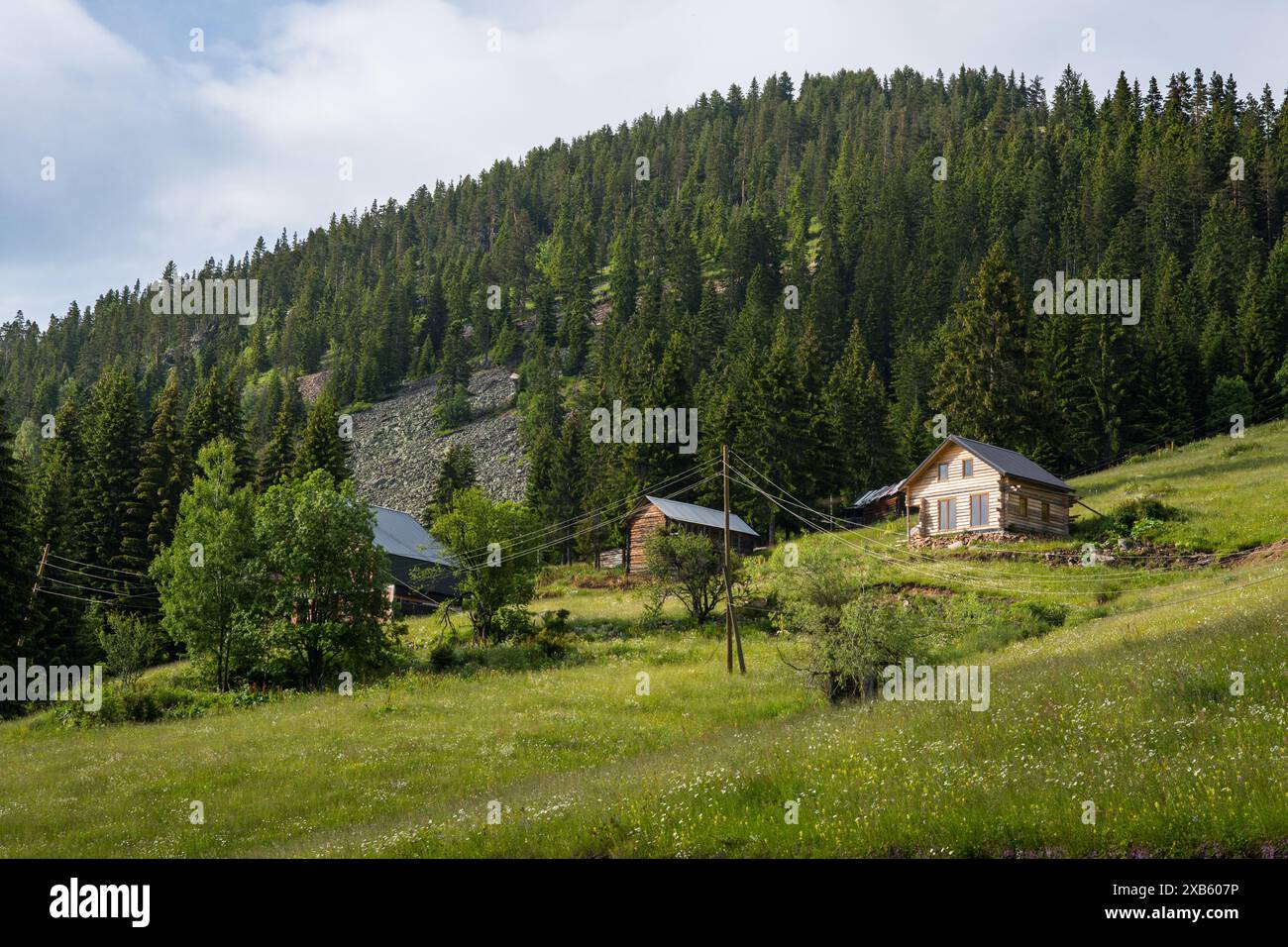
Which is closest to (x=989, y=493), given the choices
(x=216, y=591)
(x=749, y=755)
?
(x=749, y=755)

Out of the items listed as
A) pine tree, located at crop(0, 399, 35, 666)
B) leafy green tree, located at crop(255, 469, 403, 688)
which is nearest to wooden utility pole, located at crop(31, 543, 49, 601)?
pine tree, located at crop(0, 399, 35, 666)

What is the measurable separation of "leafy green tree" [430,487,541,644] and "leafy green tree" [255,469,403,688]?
4.80 metres

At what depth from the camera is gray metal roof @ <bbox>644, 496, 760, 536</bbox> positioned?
6272 cm

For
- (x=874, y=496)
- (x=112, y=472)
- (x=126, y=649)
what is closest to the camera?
(x=126, y=649)

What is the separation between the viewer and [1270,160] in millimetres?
115812

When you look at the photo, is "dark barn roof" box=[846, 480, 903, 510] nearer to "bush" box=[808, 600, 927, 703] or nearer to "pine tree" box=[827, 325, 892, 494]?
"pine tree" box=[827, 325, 892, 494]

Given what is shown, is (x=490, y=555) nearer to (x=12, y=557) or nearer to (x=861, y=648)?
(x=12, y=557)

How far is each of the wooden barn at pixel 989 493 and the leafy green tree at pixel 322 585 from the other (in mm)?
32568

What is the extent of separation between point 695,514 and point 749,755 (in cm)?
4727

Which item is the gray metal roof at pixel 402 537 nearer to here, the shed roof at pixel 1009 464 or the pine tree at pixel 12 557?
the pine tree at pixel 12 557

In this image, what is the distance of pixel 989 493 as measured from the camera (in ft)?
174

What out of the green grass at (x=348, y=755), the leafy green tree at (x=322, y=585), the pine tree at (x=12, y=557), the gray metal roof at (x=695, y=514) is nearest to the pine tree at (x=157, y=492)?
the pine tree at (x=12, y=557)
